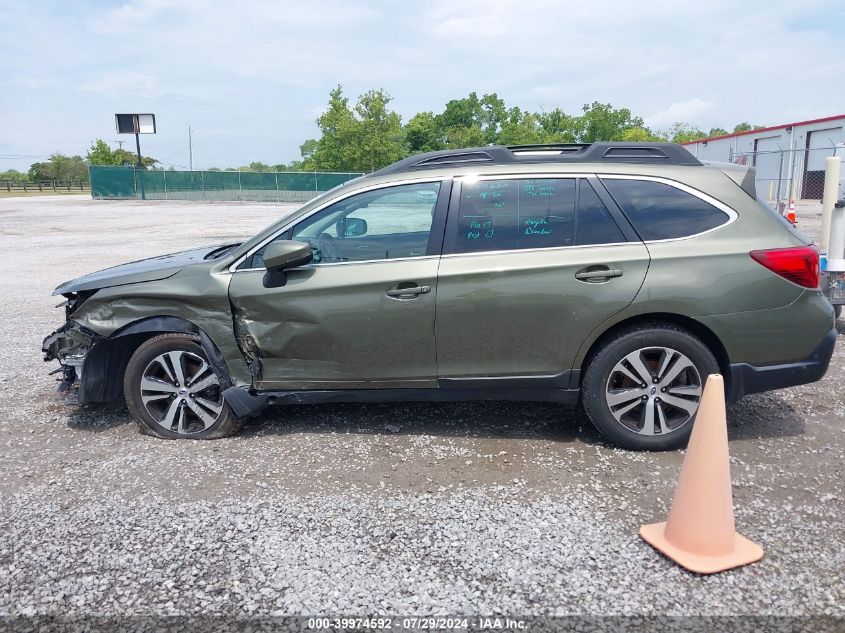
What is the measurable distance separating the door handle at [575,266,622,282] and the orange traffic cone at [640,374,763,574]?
42.2 inches

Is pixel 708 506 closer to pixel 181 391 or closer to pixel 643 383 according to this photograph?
pixel 643 383

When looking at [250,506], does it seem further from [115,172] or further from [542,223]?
[115,172]

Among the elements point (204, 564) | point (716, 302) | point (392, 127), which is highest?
point (392, 127)

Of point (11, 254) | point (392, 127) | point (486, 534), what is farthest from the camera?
point (392, 127)

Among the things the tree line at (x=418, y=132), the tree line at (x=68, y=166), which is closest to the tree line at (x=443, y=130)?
the tree line at (x=418, y=132)

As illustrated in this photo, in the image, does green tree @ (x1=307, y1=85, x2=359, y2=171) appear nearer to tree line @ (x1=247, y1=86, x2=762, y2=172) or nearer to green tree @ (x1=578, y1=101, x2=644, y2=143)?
tree line @ (x1=247, y1=86, x2=762, y2=172)

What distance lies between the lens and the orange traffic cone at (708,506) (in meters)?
2.94

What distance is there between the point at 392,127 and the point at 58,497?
55.6 metres

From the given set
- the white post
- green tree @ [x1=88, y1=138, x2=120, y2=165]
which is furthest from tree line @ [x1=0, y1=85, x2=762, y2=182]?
the white post

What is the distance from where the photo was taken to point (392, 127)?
56562 millimetres

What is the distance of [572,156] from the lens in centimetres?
427

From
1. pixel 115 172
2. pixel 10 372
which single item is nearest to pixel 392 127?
pixel 115 172

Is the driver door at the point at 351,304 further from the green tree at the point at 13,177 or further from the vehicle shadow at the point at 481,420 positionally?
the green tree at the point at 13,177

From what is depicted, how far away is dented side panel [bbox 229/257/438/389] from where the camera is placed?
4047 millimetres
